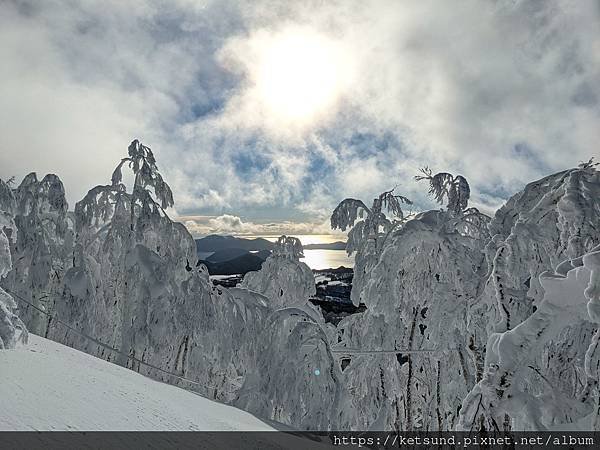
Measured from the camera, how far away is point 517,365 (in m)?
3.32

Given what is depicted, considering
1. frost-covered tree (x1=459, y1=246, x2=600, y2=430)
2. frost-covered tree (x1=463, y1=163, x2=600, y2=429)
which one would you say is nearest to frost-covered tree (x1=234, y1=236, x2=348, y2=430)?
frost-covered tree (x1=463, y1=163, x2=600, y2=429)

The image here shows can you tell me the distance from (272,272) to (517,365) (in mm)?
11938

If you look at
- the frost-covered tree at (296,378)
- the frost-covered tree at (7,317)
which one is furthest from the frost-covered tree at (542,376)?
the frost-covered tree at (7,317)

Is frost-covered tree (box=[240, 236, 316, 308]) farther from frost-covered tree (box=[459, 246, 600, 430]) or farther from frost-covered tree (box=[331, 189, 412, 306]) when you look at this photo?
frost-covered tree (box=[459, 246, 600, 430])

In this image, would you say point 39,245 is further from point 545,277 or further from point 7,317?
point 545,277

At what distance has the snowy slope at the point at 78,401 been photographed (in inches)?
109

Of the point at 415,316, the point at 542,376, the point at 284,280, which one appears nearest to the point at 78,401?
the point at 542,376

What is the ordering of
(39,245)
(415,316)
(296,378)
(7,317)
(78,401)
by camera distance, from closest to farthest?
(78,401) < (7,317) < (296,378) < (415,316) < (39,245)

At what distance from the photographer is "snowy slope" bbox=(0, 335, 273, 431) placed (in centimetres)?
276

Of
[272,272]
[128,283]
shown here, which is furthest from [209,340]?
[272,272]

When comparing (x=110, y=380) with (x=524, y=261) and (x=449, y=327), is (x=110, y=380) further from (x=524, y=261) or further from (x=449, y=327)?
(x=449, y=327)

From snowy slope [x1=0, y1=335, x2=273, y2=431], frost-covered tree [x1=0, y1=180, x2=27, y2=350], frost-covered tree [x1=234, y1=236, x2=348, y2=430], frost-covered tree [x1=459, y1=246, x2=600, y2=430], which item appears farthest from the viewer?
frost-covered tree [x1=234, y1=236, x2=348, y2=430]

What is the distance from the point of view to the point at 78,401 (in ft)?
10.7

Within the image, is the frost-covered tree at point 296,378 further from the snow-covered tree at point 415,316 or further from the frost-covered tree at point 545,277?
the frost-covered tree at point 545,277
